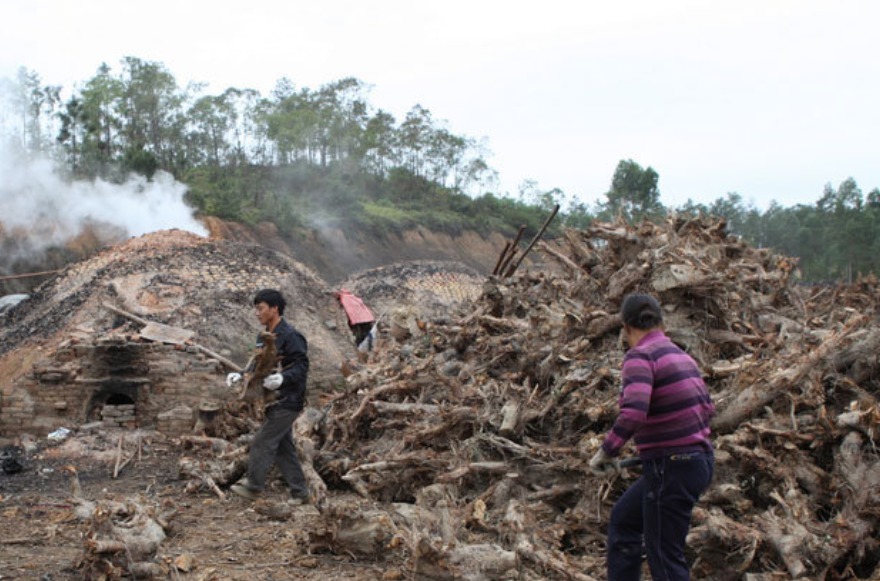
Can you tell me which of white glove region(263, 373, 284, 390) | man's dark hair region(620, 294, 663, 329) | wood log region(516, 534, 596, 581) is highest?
man's dark hair region(620, 294, 663, 329)

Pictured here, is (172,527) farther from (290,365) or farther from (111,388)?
(111,388)

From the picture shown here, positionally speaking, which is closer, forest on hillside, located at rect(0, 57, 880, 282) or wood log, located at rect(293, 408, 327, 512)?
wood log, located at rect(293, 408, 327, 512)

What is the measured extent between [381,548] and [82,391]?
6456 mm

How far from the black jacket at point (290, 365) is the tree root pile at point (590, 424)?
900 millimetres

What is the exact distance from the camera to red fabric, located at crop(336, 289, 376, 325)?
1489 cm

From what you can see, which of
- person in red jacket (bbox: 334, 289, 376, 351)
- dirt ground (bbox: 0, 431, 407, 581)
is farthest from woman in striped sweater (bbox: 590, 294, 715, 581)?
person in red jacket (bbox: 334, 289, 376, 351)

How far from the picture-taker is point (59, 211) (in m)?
21.2

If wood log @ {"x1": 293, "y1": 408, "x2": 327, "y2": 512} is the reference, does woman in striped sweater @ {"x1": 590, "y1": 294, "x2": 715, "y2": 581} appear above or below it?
above

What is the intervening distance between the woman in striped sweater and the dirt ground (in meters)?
1.83

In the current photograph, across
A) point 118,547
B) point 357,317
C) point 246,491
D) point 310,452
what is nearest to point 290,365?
point 246,491

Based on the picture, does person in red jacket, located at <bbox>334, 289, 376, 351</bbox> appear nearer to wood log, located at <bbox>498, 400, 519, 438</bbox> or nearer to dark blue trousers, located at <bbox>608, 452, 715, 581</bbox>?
wood log, located at <bbox>498, 400, 519, 438</bbox>

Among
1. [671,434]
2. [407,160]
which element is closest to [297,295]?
[671,434]

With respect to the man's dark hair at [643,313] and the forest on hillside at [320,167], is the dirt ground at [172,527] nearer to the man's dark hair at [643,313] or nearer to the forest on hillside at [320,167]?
the man's dark hair at [643,313]

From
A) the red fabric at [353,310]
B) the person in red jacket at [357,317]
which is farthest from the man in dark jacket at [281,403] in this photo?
the red fabric at [353,310]
